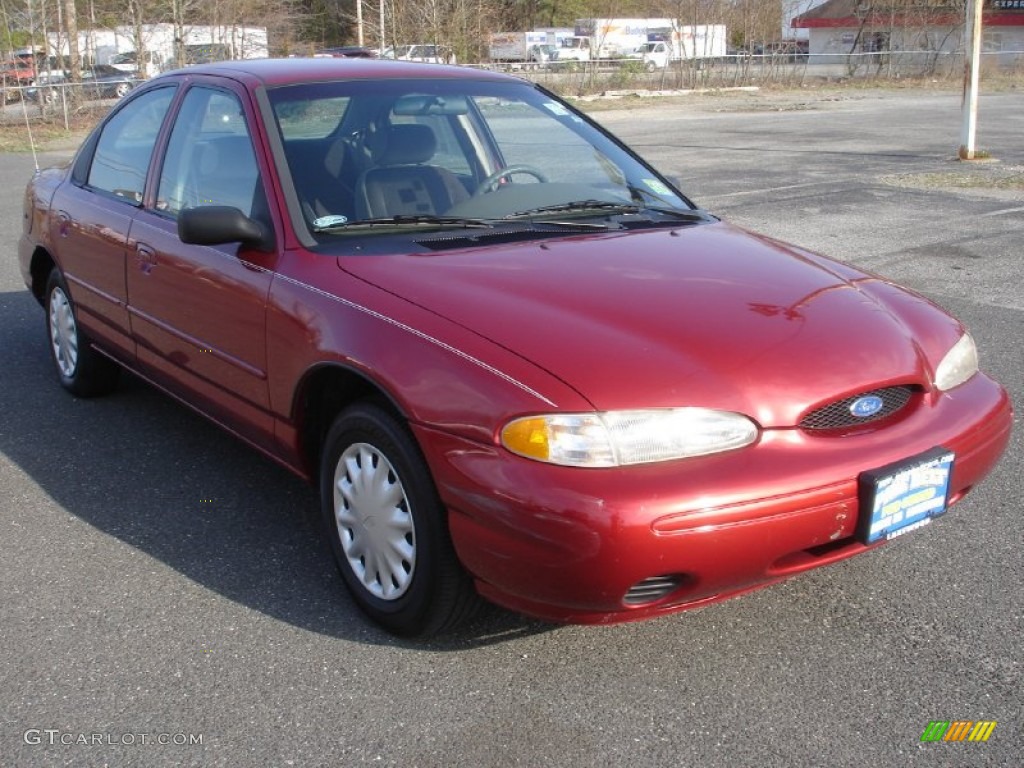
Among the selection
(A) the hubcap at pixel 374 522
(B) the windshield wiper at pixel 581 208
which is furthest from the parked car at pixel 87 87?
(A) the hubcap at pixel 374 522

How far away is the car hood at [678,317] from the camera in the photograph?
283cm

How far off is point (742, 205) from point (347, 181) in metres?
8.72

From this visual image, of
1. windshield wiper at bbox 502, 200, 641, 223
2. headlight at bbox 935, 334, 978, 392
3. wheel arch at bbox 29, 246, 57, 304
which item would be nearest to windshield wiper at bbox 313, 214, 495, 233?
Result: windshield wiper at bbox 502, 200, 641, 223

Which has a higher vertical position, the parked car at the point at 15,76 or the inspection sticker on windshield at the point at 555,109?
the parked car at the point at 15,76

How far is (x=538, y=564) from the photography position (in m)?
2.67

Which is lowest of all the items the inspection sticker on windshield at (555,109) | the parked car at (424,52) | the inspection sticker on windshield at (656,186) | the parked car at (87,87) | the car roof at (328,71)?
the inspection sticker on windshield at (656,186)

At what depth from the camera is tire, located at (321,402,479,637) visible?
2955 mm

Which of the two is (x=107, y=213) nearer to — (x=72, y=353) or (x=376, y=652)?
(x=72, y=353)

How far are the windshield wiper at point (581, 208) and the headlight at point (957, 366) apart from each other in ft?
4.24

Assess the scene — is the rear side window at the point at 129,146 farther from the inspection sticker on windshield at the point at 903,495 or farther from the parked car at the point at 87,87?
the parked car at the point at 87,87

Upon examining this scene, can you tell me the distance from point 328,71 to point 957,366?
2.52m

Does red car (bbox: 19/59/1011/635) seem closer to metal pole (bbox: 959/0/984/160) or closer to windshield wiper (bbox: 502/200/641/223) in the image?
windshield wiper (bbox: 502/200/641/223)

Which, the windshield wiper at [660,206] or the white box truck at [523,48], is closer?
the windshield wiper at [660,206]

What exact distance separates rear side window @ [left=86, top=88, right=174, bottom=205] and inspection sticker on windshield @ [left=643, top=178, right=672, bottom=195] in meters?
2.03
